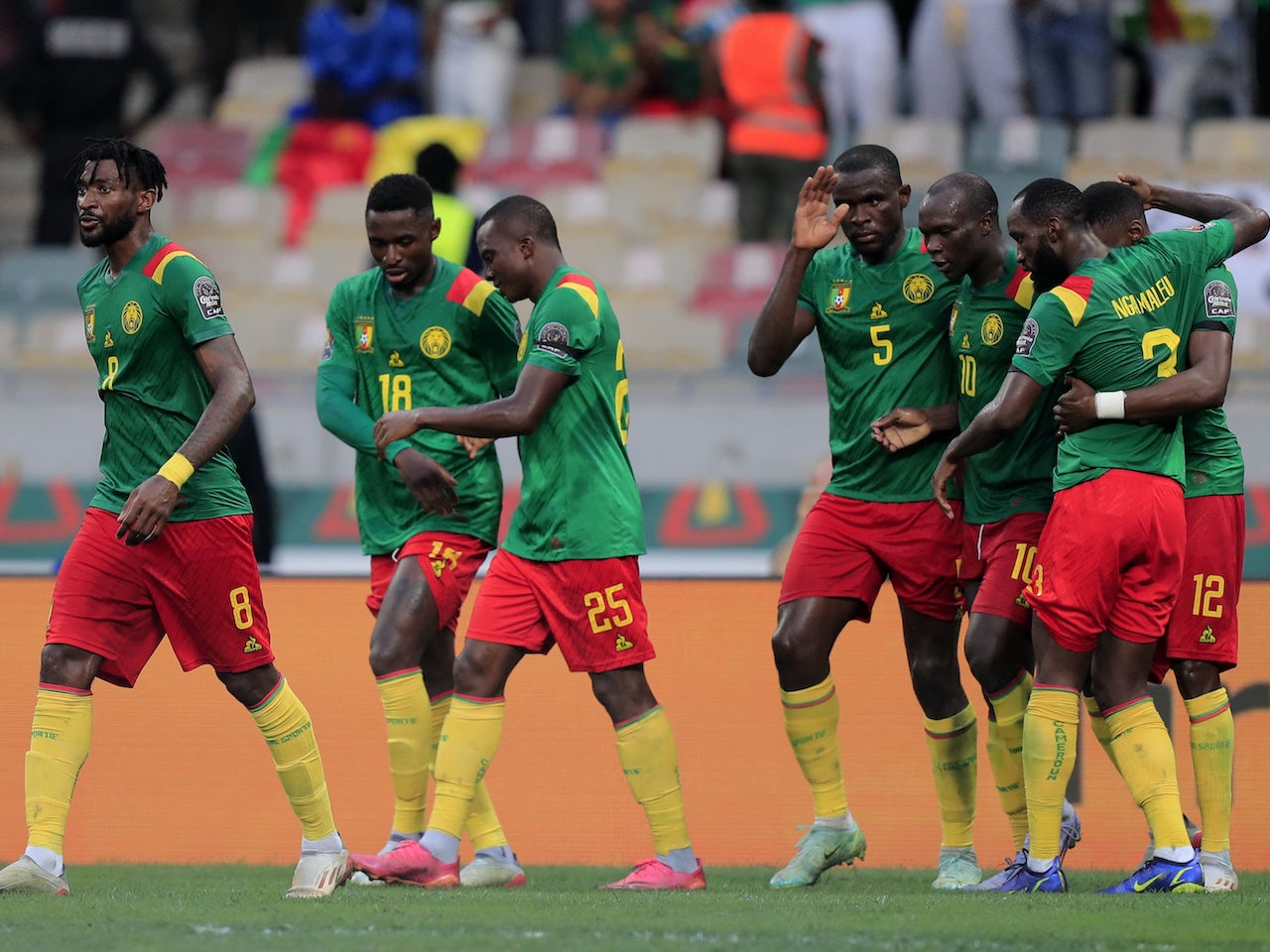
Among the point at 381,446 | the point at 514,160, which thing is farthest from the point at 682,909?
the point at 514,160

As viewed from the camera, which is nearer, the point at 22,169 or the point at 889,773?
the point at 889,773

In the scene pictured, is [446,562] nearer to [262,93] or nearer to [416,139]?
[416,139]

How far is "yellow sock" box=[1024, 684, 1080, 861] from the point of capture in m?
5.73

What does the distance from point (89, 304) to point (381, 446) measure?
951mm

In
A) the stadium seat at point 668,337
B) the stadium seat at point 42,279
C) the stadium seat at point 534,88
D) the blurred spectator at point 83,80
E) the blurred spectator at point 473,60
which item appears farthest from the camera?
the stadium seat at point 534,88

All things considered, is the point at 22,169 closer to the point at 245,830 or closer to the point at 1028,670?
the point at 245,830

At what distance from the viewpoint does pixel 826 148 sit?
1365cm

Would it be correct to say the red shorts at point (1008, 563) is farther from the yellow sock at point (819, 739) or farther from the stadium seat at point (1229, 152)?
the stadium seat at point (1229, 152)

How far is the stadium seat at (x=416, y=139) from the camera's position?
566 inches

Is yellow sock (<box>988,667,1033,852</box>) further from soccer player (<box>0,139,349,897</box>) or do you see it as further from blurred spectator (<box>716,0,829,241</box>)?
blurred spectator (<box>716,0,829,241</box>)

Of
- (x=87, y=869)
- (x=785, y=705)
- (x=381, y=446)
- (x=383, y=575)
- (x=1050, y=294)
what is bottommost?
(x=87, y=869)

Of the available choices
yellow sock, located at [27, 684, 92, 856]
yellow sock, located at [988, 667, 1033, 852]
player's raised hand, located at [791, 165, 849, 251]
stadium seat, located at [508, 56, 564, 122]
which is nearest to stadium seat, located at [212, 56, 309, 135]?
stadium seat, located at [508, 56, 564, 122]

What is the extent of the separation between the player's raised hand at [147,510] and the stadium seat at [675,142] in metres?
9.16

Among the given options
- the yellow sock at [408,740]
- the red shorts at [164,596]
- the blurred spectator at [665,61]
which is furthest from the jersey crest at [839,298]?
the blurred spectator at [665,61]
